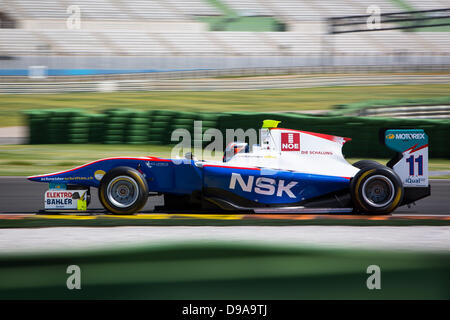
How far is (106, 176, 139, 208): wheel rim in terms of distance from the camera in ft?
25.3

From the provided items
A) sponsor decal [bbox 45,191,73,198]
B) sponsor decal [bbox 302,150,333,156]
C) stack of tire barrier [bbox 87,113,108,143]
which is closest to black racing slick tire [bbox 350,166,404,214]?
sponsor decal [bbox 302,150,333,156]

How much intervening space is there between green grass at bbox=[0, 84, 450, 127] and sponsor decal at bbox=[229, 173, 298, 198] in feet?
52.6

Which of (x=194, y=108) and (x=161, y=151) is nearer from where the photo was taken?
(x=161, y=151)

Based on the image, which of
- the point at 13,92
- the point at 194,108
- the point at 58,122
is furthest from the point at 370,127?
the point at 13,92

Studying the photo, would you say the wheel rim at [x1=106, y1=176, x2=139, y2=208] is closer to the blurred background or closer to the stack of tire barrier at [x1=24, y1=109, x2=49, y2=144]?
the blurred background

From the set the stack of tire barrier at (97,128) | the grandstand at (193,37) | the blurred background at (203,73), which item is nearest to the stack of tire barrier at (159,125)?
the blurred background at (203,73)

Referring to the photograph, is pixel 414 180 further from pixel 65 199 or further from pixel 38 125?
pixel 38 125

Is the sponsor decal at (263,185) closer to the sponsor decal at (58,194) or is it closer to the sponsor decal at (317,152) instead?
the sponsor decal at (317,152)

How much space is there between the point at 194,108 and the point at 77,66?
40.4 feet

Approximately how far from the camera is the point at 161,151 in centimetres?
1552

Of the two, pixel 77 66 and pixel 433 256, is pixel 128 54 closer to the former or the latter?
pixel 77 66

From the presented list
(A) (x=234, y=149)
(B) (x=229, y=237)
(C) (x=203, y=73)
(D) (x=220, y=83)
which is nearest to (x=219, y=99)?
(D) (x=220, y=83)

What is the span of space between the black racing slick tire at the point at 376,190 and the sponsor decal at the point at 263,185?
835mm

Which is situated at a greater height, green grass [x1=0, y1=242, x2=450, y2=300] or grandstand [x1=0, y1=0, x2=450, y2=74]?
grandstand [x1=0, y1=0, x2=450, y2=74]
